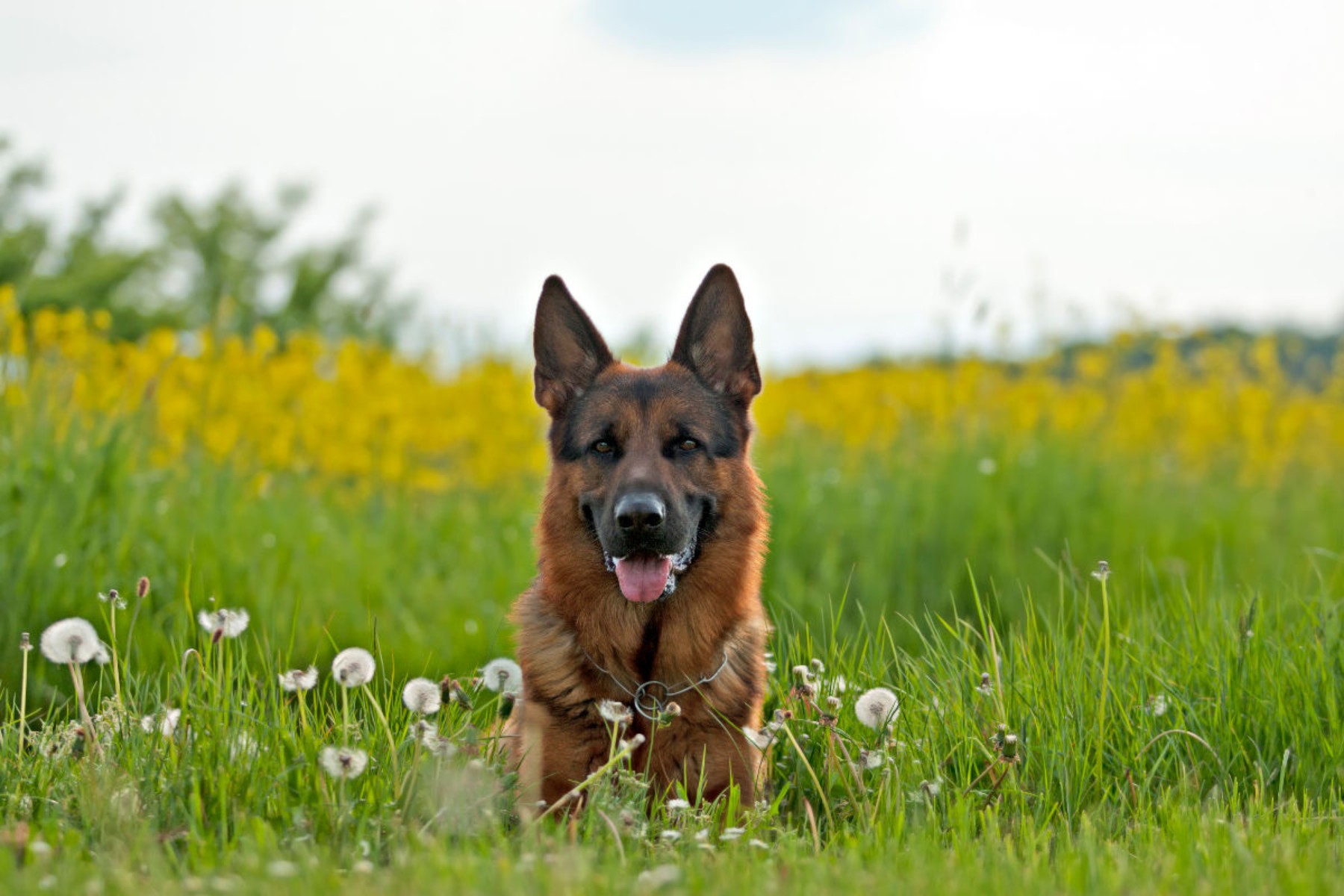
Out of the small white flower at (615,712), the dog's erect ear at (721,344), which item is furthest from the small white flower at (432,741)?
the dog's erect ear at (721,344)

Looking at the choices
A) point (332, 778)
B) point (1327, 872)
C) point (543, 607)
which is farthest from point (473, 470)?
point (1327, 872)

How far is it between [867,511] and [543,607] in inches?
157

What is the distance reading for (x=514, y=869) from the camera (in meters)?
2.94

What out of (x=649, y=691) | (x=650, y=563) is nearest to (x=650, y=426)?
(x=650, y=563)

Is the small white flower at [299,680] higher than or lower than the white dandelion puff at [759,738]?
higher

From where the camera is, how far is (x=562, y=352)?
4613 millimetres

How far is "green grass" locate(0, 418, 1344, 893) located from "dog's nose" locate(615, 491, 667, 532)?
30.1 inches

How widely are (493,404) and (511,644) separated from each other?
568 cm

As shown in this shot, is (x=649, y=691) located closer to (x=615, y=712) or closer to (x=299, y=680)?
(x=615, y=712)

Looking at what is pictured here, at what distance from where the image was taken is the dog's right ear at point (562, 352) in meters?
4.57

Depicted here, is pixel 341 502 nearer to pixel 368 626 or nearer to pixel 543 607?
pixel 368 626

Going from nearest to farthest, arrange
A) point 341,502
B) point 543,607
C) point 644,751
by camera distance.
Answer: point 644,751 < point 543,607 < point 341,502

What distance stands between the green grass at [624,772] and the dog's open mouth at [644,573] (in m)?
0.59

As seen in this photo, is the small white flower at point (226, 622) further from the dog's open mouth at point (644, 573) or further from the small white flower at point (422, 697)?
the dog's open mouth at point (644, 573)
